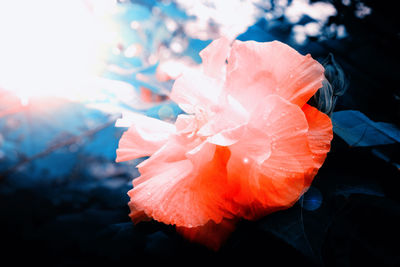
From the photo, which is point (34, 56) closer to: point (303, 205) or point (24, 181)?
point (303, 205)

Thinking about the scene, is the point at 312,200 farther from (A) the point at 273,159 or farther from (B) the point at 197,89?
(B) the point at 197,89

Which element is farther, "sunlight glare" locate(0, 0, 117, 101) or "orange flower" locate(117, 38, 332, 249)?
"sunlight glare" locate(0, 0, 117, 101)

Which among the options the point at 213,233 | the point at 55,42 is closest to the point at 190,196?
the point at 213,233

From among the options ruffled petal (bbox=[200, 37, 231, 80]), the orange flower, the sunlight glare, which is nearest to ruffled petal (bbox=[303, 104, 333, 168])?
the orange flower

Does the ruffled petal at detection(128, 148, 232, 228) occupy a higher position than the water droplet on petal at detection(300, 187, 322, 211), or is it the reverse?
the ruffled petal at detection(128, 148, 232, 228)

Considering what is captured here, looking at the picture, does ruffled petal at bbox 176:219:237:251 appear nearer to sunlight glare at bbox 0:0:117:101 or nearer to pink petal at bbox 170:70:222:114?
pink petal at bbox 170:70:222:114

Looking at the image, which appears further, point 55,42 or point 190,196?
point 55,42

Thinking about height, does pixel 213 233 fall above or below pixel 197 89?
below

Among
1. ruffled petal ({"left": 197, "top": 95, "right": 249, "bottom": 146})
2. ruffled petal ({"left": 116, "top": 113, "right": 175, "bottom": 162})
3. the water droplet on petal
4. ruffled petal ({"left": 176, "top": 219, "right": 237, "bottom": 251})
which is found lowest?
ruffled petal ({"left": 176, "top": 219, "right": 237, "bottom": 251})
